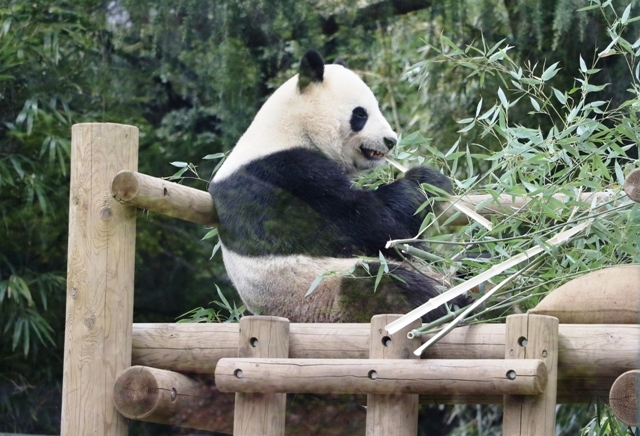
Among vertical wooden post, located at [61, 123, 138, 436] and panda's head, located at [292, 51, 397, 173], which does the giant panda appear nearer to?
panda's head, located at [292, 51, 397, 173]

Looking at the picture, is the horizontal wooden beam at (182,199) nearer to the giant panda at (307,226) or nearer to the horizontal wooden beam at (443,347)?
the giant panda at (307,226)

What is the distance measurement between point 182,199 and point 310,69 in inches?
25.4

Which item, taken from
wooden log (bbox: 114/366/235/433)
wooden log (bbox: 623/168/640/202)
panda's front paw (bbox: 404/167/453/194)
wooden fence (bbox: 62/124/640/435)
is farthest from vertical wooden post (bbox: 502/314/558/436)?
panda's front paw (bbox: 404/167/453/194)

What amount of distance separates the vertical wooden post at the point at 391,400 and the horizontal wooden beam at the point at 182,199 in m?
0.44

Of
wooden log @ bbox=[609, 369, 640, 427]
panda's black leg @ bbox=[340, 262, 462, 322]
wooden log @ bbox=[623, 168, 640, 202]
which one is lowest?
wooden log @ bbox=[609, 369, 640, 427]

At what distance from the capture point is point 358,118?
2.94 metres

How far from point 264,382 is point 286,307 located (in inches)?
22.1

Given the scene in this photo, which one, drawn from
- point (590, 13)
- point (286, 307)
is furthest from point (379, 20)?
point (286, 307)

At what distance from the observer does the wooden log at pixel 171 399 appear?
7.17 ft

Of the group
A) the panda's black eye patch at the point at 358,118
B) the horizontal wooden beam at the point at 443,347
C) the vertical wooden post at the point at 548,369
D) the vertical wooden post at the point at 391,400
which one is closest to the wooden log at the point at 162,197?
the horizontal wooden beam at the point at 443,347

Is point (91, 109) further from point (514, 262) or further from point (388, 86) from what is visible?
point (514, 262)

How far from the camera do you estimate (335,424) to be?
2.14 meters

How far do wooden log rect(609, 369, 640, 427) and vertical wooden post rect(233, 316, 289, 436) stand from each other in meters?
0.75

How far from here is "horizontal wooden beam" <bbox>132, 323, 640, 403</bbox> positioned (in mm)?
1808
